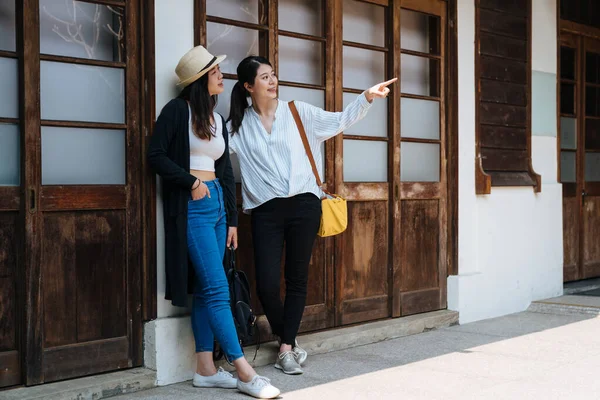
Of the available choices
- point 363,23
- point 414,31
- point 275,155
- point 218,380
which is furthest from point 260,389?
point 414,31

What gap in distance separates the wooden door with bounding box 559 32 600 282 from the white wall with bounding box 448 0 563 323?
0.73 metres

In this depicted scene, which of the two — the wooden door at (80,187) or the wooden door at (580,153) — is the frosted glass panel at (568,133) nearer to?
the wooden door at (580,153)

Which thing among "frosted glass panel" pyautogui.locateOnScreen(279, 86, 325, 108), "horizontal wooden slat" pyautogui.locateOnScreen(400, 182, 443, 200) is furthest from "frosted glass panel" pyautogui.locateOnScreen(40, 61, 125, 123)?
"horizontal wooden slat" pyautogui.locateOnScreen(400, 182, 443, 200)

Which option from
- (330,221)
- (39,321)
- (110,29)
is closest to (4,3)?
(110,29)

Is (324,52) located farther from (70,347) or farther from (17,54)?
(70,347)

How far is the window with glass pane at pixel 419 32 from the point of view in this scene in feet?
21.1

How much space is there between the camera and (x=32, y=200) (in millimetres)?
4074

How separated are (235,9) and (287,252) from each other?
1.55 m

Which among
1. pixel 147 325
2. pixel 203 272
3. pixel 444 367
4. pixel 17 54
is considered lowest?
pixel 444 367

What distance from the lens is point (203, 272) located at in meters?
4.37

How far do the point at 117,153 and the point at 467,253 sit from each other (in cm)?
337

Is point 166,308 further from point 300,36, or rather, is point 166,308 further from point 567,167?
point 567,167

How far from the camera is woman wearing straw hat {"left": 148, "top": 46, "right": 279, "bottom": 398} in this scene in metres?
4.32

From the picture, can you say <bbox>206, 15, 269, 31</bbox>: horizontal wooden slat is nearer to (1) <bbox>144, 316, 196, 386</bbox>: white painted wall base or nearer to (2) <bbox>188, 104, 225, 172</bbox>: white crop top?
(2) <bbox>188, 104, 225, 172</bbox>: white crop top
